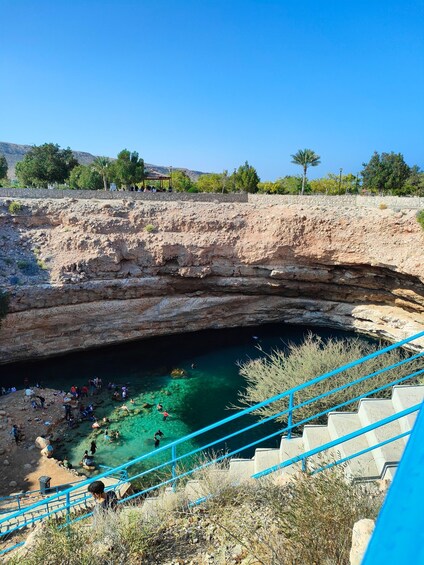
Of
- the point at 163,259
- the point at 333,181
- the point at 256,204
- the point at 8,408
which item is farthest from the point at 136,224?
the point at 333,181

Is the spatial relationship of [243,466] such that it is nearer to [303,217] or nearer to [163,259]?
[163,259]

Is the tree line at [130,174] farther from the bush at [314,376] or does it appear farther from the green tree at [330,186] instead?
the bush at [314,376]

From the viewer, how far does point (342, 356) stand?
14797 millimetres

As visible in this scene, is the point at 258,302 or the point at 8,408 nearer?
the point at 8,408

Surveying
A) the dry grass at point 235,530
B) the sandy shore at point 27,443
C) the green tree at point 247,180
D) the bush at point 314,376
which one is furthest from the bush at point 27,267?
the green tree at point 247,180

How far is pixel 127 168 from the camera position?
127ft

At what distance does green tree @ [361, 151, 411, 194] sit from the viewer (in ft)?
149

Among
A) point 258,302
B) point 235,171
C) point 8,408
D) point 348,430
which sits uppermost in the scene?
point 235,171

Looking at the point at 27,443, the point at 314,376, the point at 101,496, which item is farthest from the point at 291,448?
the point at 27,443

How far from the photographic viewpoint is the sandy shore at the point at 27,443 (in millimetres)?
12898

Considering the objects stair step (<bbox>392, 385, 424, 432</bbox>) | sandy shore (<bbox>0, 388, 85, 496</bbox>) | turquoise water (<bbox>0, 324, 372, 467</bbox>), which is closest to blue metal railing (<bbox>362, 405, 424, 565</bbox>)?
stair step (<bbox>392, 385, 424, 432</bbox>)

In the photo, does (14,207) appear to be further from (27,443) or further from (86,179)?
(86,179)

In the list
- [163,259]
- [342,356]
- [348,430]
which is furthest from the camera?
[163,259]

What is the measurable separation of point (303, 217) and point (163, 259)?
8.82m
